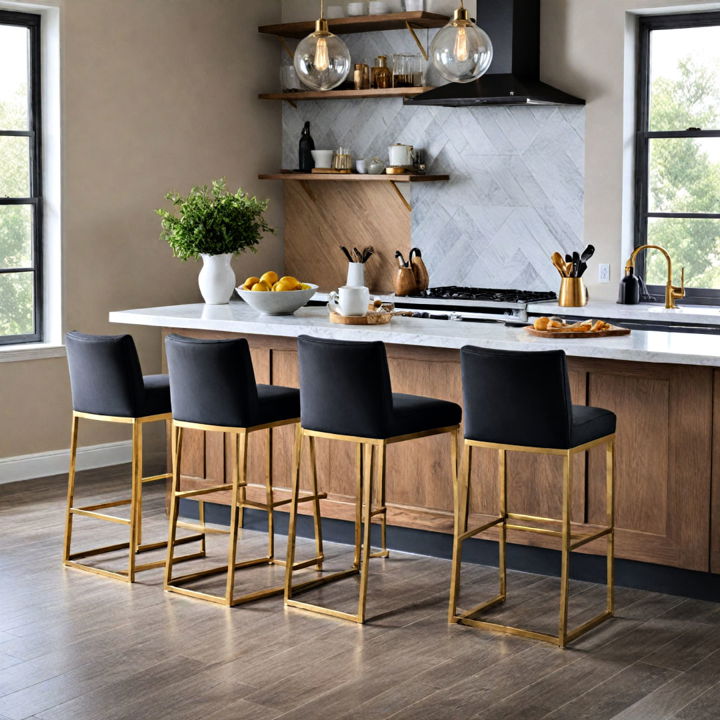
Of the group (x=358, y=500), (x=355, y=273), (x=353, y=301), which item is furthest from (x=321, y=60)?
(x=355, y=273)

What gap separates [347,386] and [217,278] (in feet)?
5.14

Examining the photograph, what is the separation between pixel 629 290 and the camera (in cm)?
630

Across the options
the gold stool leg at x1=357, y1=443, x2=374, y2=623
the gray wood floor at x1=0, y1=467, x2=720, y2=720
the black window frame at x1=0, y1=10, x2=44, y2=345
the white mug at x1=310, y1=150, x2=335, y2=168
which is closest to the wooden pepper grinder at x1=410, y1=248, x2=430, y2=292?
the white mug at x1=310, y1=150, x2=335, y2=168

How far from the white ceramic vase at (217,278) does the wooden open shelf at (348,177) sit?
182 centimetres

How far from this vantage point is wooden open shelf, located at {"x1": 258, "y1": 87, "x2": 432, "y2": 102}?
6887mm

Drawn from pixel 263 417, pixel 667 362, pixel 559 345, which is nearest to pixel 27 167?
pixel 263 417

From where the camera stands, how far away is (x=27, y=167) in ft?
21.0

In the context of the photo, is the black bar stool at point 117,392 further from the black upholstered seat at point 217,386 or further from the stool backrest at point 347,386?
the stool backrest at point 347,386

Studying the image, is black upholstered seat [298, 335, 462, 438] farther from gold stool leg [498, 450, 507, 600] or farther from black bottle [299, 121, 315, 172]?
black bottle [299, 121, 315, 172]

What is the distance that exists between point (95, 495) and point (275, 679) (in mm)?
2669

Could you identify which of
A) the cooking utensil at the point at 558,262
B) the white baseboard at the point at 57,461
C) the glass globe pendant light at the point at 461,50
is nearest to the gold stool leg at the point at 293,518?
the glass globe pendant light at the point at 461,50

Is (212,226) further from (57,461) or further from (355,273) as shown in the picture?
(355,273)

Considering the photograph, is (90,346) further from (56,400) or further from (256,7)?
(256,7)

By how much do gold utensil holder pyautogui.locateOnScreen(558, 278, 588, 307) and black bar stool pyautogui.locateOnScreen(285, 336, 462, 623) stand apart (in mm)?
1838
